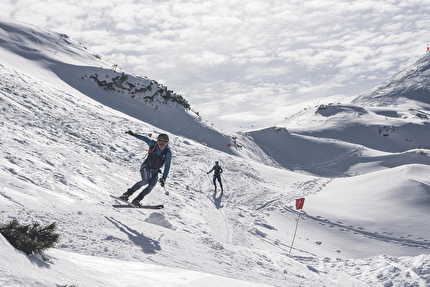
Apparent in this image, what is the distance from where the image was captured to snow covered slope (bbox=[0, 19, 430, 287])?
15.7 feet

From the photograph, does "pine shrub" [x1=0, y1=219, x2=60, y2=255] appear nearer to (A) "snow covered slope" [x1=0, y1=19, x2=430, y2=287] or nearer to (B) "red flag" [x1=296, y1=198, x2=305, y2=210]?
(A) "snow covered slope" [x1=0, y1=19, x2=430, y2=287]

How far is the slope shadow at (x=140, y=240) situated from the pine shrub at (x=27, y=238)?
238cm

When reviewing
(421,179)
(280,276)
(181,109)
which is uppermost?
(181,109)

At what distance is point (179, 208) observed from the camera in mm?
10180

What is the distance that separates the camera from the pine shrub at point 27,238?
9.46ft

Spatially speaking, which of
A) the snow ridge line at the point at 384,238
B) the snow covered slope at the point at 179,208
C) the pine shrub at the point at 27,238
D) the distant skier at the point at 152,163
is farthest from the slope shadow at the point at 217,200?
the pine shrub at the point at 27,238

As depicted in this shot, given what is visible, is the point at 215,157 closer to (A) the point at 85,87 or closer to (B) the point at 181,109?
(B) the point at 181,109

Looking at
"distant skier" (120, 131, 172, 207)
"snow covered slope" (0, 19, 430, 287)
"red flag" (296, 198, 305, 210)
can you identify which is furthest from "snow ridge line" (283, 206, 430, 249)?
"distant skier" (120, 131, 172, 207)

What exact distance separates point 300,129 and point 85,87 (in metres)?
22.6

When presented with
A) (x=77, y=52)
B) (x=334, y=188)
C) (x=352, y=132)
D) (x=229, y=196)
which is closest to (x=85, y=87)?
(x=77, y=52)

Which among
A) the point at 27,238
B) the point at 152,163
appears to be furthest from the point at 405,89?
the point at 27,238

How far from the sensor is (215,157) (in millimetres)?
19297

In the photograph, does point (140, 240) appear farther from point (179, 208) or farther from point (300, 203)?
point (300, 203)

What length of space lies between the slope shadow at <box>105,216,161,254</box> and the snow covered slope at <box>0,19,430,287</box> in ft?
0.14
